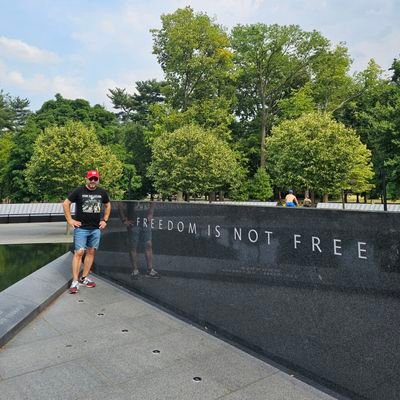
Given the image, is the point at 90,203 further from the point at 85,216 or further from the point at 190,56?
the point at 190,56

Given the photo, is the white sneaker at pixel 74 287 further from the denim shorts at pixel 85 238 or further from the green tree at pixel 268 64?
the green tree at pixel 268 64

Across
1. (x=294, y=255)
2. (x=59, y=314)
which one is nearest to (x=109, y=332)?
(x=59, y=314)

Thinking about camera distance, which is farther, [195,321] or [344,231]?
[195,321]

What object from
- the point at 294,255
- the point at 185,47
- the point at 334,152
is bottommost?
the point at 294,255

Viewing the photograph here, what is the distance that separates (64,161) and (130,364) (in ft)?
44.3

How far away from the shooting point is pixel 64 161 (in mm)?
15508

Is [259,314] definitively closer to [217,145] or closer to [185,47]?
[217,145]

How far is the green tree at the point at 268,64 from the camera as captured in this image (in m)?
34.2

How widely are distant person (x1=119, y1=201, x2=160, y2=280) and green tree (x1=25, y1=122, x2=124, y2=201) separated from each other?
10117 mm

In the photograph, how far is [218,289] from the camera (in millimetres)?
4199

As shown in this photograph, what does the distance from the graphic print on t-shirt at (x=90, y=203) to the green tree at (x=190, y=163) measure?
1690cm

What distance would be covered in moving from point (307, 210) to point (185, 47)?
29.6 m

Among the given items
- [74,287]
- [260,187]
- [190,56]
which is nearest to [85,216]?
[74,287]

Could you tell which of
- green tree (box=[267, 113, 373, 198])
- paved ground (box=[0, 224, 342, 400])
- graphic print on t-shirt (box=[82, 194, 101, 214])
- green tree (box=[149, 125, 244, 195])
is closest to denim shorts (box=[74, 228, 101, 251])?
graphic print on t-shirt (box=[82, 194, 101, 214])
